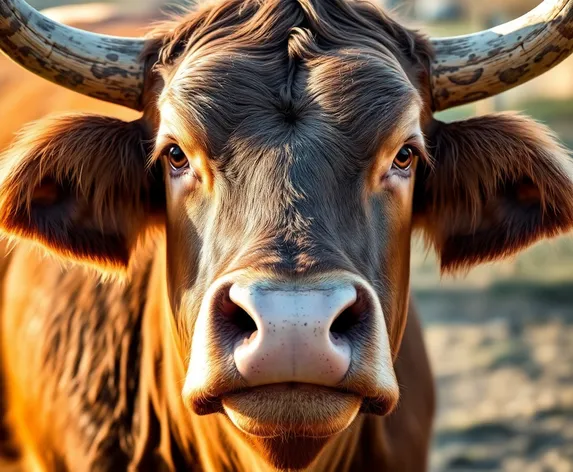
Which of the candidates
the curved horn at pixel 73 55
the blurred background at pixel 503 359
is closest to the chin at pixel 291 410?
the curved horn at pixel 73 55

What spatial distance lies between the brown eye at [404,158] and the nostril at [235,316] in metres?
0.89

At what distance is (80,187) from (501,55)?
1.66 m

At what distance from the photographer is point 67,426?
14.0 ft

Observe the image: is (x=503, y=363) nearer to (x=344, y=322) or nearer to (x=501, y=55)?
(x=501, y=55)

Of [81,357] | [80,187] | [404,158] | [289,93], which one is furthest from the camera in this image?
[81,357]

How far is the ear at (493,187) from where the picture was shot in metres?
3.75

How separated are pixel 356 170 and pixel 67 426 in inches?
73.6

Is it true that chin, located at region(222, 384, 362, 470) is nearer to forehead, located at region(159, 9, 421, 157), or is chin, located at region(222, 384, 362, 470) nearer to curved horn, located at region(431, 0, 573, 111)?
forehead, located at region(159, 9, 421, 157)

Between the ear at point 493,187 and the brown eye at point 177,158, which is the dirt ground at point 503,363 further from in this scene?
the brown eye at point 177,158

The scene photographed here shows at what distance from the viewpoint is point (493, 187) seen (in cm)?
385

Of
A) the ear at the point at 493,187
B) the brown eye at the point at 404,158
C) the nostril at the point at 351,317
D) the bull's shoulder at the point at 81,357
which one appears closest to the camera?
the nostril at the point at 351,317

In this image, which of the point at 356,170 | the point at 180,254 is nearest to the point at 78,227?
the point at 180,254

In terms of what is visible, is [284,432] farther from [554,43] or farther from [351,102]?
[554,43]

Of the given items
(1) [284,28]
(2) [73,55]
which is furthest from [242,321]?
(2) [73,55]
